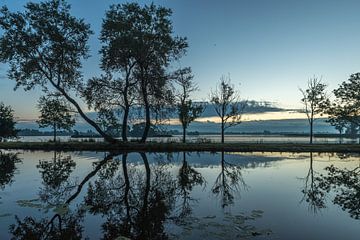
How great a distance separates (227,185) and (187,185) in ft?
7.50

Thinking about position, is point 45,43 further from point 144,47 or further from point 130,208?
point 130,208

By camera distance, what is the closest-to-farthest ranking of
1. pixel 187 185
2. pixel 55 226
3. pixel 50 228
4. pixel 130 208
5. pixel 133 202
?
1. pixel 50 228
2. pixel 55 226
3. pixel 130 208
4. pixel 133 202
5. pixel 187 185

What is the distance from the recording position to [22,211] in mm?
12875

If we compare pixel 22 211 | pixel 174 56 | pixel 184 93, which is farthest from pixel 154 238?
pixel 184 93

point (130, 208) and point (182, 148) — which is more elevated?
point (182, 148)

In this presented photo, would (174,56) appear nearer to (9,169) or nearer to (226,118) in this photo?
(226,118)

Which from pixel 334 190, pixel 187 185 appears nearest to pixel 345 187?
pixel 334 190

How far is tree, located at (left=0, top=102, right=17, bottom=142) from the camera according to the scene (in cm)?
6231

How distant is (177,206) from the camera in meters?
13.8

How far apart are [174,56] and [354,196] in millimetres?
34110

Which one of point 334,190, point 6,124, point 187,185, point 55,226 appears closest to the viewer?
point 55,226

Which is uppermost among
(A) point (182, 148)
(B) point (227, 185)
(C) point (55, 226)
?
(A) point (182, 148)

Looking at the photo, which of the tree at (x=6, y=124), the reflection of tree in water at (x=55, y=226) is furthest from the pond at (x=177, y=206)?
the tree at (x=6, y=124)

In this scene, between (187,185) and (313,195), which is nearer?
(313,195)
